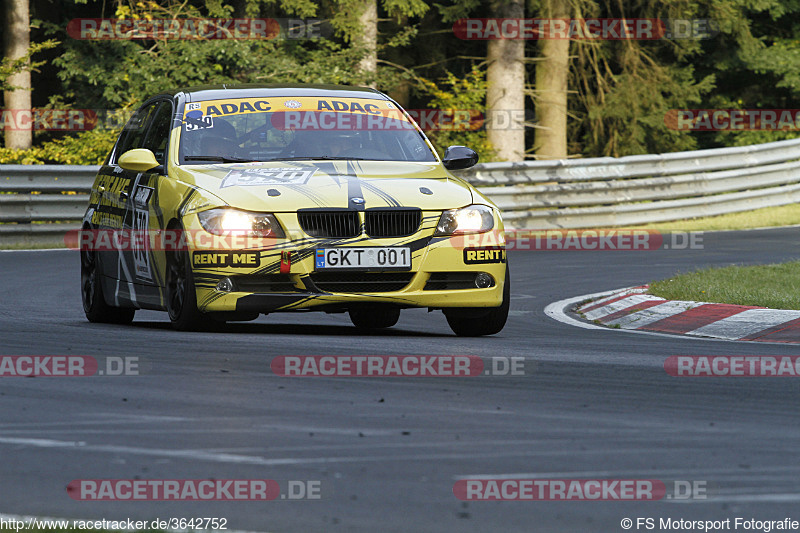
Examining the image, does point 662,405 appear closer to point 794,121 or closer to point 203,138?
point 203,138

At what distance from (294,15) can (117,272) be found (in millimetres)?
18314

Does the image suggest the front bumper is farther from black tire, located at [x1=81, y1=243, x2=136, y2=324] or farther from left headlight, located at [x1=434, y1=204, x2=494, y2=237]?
black tire, located at [x1=81, y1=243, x2=136, y2=324]

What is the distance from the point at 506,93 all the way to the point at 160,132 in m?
18.2

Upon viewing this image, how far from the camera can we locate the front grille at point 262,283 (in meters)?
8.88

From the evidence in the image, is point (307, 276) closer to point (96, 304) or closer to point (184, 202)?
point (184, 202)

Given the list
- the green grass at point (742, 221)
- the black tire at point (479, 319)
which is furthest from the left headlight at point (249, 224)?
the green grass at point (742, 221)

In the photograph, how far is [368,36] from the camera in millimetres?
27219

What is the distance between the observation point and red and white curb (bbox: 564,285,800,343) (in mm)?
9898

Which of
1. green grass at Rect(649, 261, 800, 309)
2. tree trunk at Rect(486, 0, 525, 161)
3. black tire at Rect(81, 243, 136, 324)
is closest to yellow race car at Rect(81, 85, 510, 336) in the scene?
black tire at Rect(81, 243, 136, 324)

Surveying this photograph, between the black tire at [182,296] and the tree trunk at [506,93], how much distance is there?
736 inches

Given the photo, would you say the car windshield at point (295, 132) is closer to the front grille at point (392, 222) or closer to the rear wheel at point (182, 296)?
the rear wheel at point (182, 296)

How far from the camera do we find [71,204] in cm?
1938

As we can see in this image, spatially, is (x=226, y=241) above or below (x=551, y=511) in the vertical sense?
above

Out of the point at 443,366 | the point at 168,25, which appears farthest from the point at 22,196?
the point at 443,366
